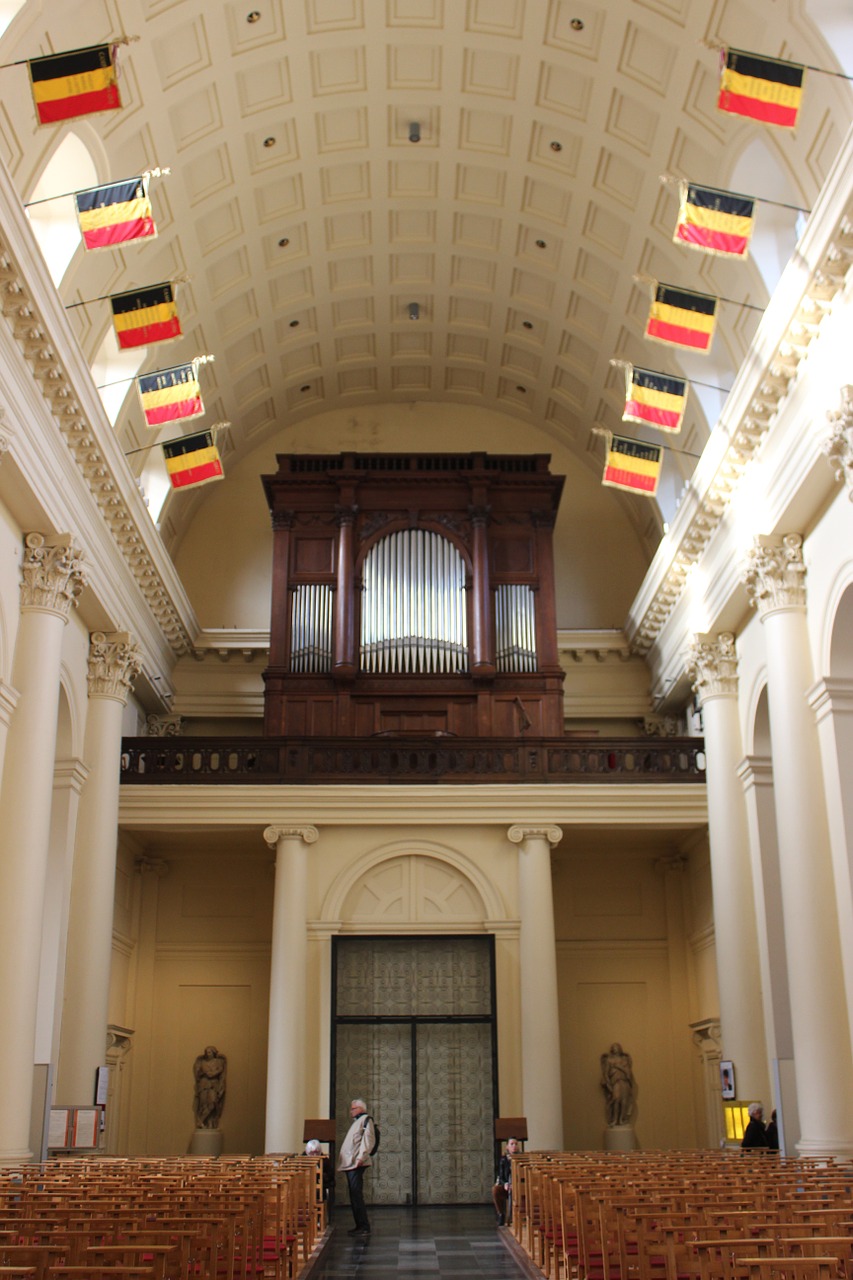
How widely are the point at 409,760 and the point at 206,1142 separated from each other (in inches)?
272

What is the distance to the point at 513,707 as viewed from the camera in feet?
69.2

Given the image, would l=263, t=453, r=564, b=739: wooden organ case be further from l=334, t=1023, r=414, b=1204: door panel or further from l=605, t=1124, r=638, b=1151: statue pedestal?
l=605, t=1124, r=638, b=1151: statue pedestal

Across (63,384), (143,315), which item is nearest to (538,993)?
(63,384)

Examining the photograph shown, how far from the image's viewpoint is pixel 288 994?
1805 cm

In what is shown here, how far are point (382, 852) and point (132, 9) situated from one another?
11698 millimetres


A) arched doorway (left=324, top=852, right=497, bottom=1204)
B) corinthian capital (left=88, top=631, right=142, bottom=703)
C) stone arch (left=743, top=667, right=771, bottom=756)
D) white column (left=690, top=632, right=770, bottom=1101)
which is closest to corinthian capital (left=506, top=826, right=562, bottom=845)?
arched doorway (left=324, top=852, right=497, bottom=1204)

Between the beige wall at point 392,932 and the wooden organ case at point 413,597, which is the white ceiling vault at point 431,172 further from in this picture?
the beige wall at point 392,932

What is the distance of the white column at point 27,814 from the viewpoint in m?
13.7

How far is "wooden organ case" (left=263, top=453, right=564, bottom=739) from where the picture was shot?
69.2 feet

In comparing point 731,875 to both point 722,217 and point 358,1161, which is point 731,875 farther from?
point 722,217

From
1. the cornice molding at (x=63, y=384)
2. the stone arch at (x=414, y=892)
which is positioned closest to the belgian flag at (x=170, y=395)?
the cornice molding at (x=63, y=384)

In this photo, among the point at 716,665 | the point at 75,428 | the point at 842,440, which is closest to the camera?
the point at 842,440

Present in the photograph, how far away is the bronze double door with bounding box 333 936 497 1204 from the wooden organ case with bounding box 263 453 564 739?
3.51 meters

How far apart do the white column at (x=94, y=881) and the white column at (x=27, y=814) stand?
2.56 metres
